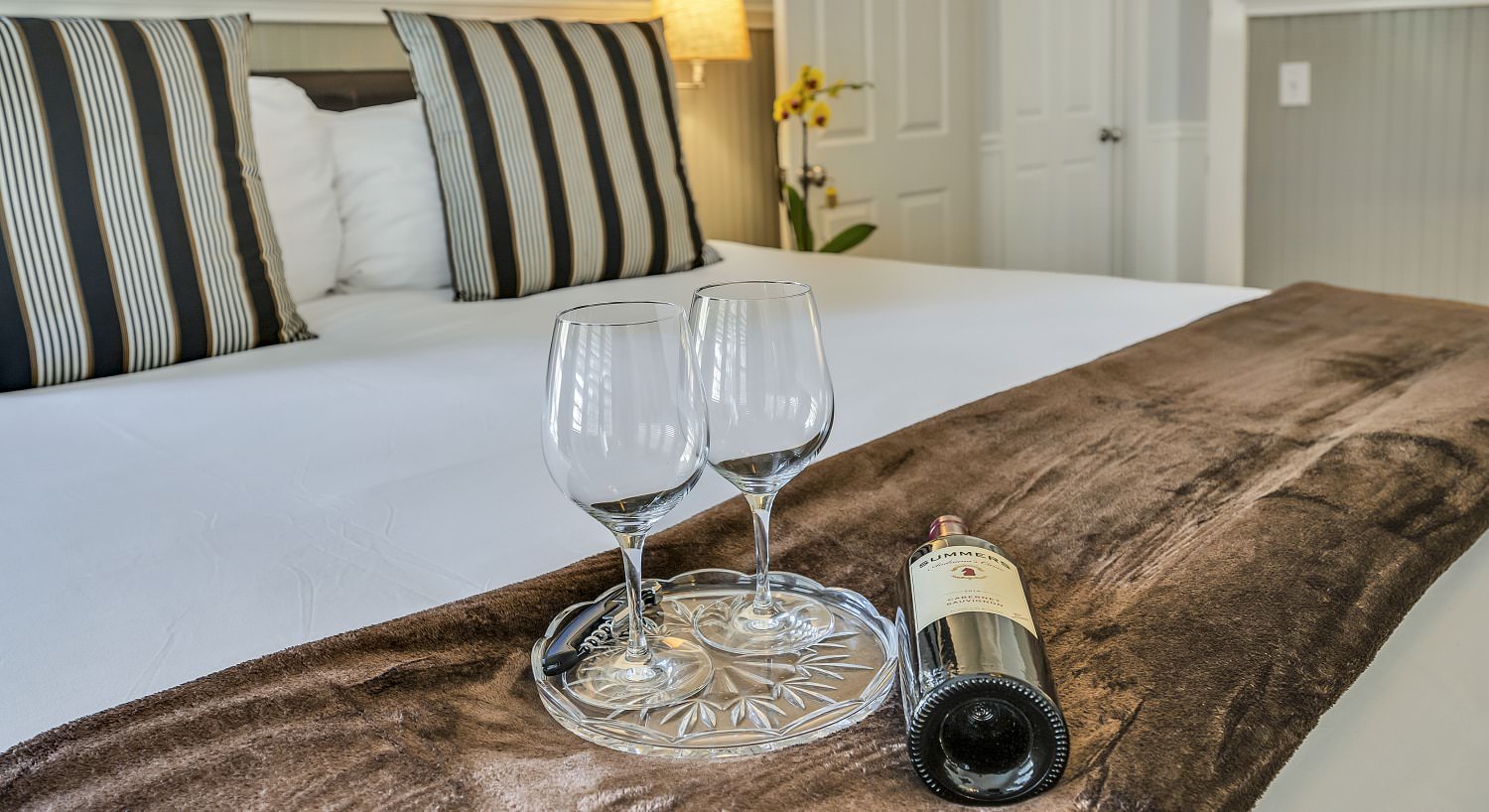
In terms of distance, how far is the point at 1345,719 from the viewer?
2.30 feet

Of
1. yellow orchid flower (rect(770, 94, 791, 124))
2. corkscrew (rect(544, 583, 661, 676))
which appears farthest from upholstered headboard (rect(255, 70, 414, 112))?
corkscrew (rect(544, 583, 661, 676))

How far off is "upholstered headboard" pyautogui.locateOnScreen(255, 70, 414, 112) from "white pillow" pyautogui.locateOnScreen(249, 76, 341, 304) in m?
0.34

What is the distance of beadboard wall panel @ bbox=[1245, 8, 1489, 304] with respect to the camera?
3.40 metres

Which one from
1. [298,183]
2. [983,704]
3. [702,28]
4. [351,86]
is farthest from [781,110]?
[983,704]

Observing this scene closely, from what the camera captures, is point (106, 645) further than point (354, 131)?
No

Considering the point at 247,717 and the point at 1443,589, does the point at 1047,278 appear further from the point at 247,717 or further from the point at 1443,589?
the point at 247,717

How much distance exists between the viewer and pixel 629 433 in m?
0.60

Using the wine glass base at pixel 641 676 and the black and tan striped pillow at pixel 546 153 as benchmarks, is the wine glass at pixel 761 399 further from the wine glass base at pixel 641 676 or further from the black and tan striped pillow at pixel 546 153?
the black and tan striped pillow at pixel 546 153

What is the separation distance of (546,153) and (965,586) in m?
1.64

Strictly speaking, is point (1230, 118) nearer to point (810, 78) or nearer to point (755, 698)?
point (810, 78)

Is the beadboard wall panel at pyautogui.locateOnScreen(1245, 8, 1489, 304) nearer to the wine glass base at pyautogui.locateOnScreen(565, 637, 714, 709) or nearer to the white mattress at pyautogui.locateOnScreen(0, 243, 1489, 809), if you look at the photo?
the white mattress at pyautogui.locateOnScreen(0, 243, 1489, 809)

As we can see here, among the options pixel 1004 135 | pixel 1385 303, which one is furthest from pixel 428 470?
pixel 1004 135

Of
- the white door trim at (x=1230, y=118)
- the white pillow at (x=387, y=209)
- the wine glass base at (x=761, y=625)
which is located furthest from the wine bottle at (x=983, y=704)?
the white door trim at (x=1230, y=118)

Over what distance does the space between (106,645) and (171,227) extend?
0.98 m
